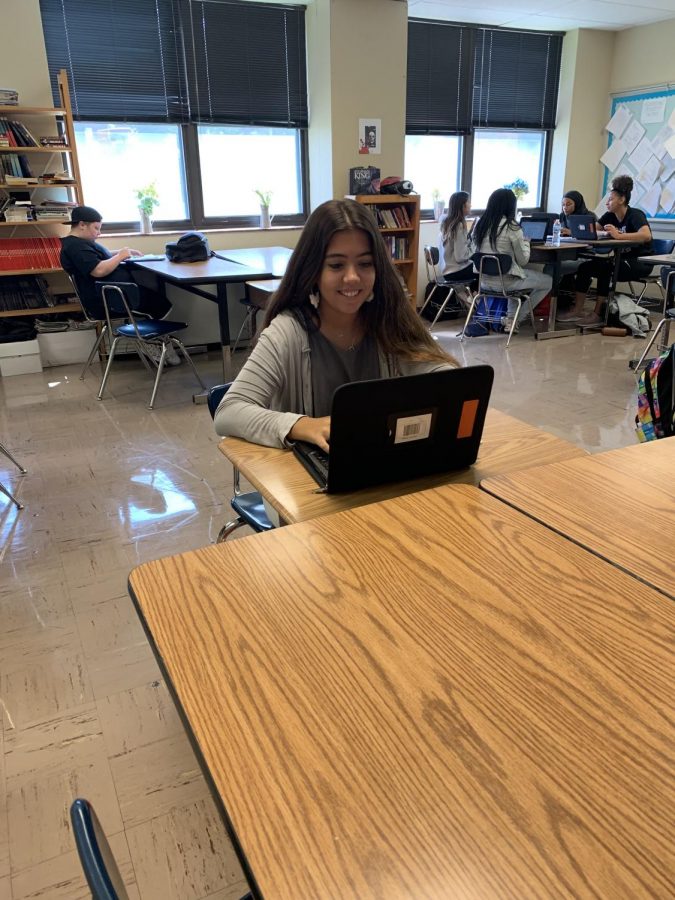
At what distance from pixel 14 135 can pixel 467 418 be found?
4871 mm

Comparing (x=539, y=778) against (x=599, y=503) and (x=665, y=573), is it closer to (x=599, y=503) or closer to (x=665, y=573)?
(x=665, y=573)

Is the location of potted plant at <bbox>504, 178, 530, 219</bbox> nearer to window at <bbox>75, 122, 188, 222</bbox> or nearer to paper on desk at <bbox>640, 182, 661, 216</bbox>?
paper on desk at <bbox>640, 182, 661, 216</bbox>

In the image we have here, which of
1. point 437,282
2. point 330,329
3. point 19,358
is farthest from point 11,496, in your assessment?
point 437,282

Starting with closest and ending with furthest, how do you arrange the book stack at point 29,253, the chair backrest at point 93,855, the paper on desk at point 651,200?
the chair backrest at point 93,855
the book stack at point 29,253
the paper on desk at point 651,200

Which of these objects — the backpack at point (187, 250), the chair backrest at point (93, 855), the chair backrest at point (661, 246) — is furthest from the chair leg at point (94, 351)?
the chair backrest at point (661, 246)

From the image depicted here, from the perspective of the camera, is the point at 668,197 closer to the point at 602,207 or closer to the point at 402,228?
the point at 602,207

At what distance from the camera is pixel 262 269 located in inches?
176

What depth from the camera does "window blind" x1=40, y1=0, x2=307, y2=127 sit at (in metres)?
5.18

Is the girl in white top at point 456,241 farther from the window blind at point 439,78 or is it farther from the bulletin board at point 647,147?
the bulletin board at point 647,147

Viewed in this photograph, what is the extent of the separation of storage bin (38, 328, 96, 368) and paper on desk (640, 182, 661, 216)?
5.98m

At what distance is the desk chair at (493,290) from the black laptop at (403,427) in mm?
4493

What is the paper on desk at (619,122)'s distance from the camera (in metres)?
7.30

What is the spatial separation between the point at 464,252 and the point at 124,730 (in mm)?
5331

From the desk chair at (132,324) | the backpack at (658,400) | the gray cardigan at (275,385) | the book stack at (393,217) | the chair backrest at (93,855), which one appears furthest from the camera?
the book stack at (393,217)
